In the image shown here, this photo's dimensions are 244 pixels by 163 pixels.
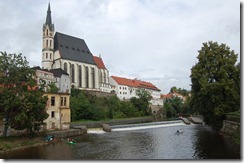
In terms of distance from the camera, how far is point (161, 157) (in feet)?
68.8

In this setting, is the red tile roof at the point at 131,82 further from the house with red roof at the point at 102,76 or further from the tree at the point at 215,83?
the tree at the point at 215,83

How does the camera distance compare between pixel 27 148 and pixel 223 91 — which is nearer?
pixel 27 148

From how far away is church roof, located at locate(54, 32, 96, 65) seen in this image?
81525mm

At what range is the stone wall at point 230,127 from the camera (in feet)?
87.8

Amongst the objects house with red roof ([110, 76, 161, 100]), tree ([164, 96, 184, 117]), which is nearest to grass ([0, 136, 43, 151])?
house with red roof ([110, 76, 161, 100])

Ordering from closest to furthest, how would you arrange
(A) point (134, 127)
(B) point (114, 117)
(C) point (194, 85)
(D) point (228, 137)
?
(D) point (228, 137), (C) point (194, 85), (A) point (134, 127), (B) point (114, 117)

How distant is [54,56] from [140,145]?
6049cm

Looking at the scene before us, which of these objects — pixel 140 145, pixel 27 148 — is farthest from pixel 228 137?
pixel 27 148

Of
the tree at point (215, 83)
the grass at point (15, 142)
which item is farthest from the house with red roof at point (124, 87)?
the grass at point (15, 142)

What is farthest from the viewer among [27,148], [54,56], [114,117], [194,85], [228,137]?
[54,56]

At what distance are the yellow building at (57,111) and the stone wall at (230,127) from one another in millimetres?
21905

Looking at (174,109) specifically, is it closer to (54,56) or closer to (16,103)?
(54,56)

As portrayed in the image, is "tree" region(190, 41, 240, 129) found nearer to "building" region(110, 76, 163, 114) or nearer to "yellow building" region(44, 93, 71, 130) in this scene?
"yellow building" region(44, 93, 71, 130)

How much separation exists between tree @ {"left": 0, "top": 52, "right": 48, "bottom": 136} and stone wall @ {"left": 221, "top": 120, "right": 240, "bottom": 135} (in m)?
21.2
